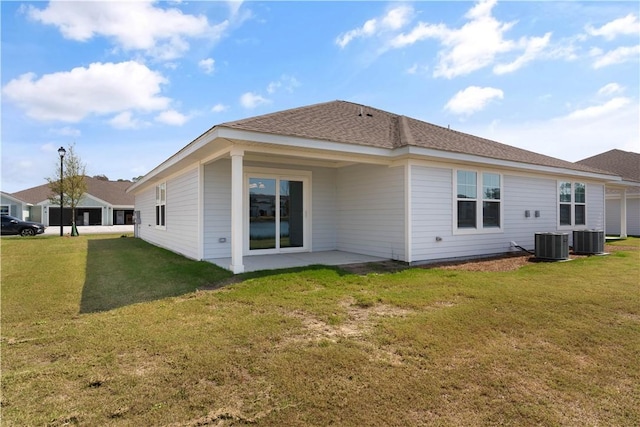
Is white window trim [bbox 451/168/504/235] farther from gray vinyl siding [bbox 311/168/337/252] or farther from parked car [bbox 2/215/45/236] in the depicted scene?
parked car [bbox 2/215/45/236]

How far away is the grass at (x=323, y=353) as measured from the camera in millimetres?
2438

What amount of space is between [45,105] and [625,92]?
73.7ft

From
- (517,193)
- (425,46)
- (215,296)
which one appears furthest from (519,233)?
(215,296)

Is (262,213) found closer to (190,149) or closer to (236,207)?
(190,149)

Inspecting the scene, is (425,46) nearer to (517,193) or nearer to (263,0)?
(263,0)

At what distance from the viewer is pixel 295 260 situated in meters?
8.62

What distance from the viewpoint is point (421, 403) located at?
8.31ft

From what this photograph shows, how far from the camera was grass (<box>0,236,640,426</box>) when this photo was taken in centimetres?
244

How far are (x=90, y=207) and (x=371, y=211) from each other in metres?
37.9

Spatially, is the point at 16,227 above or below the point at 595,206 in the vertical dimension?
below

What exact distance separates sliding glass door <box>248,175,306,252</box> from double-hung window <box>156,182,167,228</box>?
5.25 m

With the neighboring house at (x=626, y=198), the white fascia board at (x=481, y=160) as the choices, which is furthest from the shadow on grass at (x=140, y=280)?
the neighboring house at (x=626, y=198)

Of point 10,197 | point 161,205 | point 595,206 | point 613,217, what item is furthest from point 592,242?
point 10,197

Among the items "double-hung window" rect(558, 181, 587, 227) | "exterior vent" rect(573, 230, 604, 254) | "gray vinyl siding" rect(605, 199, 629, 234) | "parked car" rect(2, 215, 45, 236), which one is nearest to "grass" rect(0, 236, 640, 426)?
"exterior vent" rect(573, 230, 604, 254)
